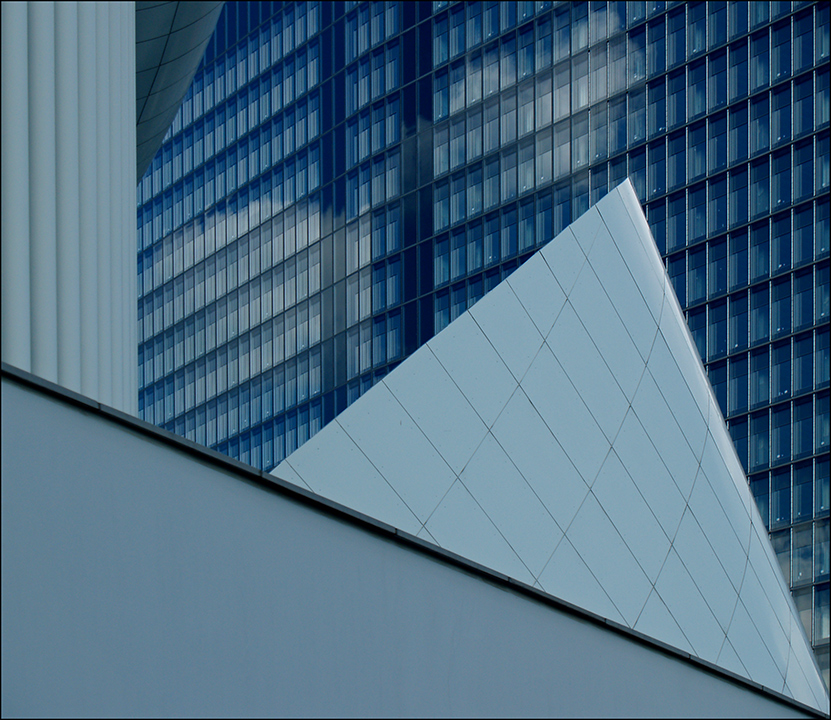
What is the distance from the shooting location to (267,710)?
662cm

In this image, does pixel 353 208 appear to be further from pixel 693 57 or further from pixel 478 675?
pixel 478 675

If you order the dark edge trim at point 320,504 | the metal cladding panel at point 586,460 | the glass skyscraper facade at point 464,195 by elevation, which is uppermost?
the glass skyscraper facade at point 464,195

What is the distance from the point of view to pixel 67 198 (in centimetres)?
1003

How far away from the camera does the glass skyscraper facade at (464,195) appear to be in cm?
5988

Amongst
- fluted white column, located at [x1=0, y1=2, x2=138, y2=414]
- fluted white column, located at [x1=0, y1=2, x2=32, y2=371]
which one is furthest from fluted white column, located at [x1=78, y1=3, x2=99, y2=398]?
fluted white column, located at [x1=0, y1=2, x2=32, y2=371]

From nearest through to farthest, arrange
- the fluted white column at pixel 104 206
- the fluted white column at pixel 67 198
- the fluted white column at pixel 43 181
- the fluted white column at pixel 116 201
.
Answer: the fluted white column at pixel 43 181 < the fluted white column at pixel 67 198 < the fluted white column at pixel 104 206 < the fluted white column at pixel 116 201

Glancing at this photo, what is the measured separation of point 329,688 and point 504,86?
6631cm

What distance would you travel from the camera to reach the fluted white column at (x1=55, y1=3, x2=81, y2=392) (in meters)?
9.80

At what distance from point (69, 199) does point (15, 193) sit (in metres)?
0.79

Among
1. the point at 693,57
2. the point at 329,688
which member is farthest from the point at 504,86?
the point at 329,688

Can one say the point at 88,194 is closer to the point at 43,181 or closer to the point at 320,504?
the point at 43,181

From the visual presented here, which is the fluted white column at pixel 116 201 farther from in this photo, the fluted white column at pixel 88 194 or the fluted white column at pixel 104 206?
the fluted white column at pixel 88 194

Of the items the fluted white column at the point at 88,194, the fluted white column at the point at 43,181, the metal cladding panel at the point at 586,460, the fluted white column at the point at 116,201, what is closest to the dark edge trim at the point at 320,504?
the fluted white column at the point at 43,181

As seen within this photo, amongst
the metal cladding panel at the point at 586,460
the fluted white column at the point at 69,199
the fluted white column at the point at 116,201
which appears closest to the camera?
the fluted white column at the point at 69,199
